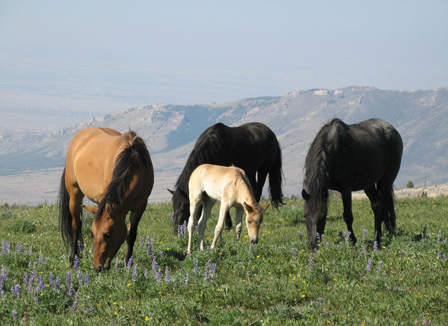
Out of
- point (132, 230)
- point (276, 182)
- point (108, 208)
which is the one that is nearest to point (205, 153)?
point (132, 230)

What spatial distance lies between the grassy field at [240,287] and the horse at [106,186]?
1.42 ft

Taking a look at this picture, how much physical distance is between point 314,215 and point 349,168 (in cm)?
152

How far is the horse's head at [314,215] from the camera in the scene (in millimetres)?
8422

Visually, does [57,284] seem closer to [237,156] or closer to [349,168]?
[349,168]

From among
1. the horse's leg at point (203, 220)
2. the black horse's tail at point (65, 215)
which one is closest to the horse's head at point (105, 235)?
the horse's leg at point (203, 220)

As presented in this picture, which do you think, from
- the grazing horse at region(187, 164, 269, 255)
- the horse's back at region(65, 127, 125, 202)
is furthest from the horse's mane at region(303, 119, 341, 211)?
the horse's back at region(65, 127, 125, 202)

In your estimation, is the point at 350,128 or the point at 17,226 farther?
the point at 17,226

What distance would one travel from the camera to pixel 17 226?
39.1ft

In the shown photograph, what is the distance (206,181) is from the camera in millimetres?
8797

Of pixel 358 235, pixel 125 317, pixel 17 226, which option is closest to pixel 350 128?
pixel 358 235

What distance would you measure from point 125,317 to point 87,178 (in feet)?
12.4

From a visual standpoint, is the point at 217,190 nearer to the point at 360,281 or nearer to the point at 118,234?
the point at 118,234

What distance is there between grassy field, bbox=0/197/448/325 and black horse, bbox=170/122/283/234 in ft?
5.57

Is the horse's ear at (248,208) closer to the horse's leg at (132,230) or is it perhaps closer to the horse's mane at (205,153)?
the horse's leg at (132,230)
